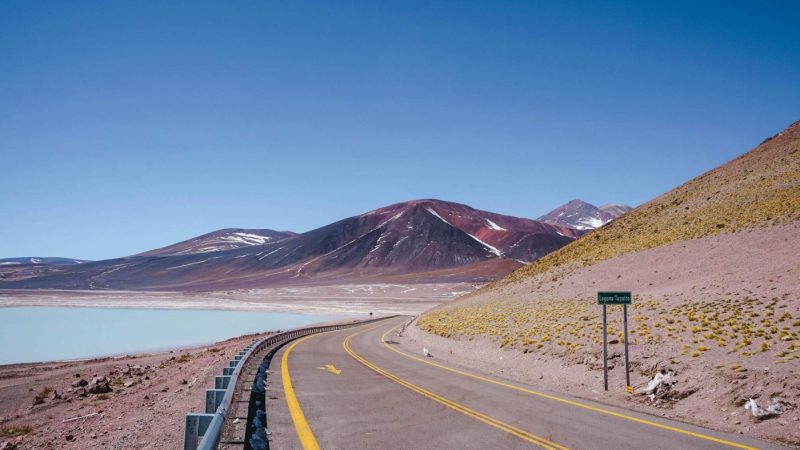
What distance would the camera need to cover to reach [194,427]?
669 cm

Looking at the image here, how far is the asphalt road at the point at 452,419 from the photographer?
345 inches

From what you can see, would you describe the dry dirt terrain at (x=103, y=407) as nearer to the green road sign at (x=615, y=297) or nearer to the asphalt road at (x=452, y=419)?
the asphalt road at (x=452, y=419)

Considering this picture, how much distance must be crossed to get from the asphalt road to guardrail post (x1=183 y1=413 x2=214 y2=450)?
1808 millimetres

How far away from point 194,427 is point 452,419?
5433mm

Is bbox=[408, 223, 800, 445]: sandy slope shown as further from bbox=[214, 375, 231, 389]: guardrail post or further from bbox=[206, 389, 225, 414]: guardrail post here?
bbox=[206, 389, 225, 414]: guardrail post

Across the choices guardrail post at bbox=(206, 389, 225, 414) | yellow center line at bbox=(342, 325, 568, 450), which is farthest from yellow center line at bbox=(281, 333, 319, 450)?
yellow center line at bbox=(342, 325, 568, 450)

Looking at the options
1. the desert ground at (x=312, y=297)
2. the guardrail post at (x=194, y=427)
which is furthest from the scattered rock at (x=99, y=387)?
the desert ground at (x=312, y=297)

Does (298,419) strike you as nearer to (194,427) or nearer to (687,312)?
(194,427)

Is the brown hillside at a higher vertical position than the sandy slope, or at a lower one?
higher

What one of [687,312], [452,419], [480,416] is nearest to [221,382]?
[452,419]

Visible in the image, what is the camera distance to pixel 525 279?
185 ft

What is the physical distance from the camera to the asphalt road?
877cm

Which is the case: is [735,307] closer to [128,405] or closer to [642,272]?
[642,272]

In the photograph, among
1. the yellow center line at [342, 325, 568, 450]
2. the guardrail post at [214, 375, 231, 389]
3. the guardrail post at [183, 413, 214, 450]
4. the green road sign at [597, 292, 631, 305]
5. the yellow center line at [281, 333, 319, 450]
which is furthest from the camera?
the green road sign at [597, 292, 631, 305]
